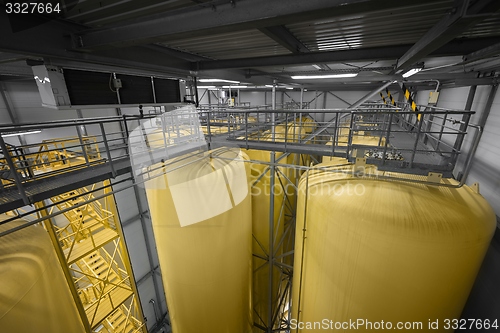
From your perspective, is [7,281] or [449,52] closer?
[7,281]

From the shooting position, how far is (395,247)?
2656 millimetres

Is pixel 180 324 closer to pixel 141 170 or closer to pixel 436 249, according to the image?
pixel 141 170

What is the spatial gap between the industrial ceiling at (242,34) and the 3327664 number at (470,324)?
12.3ft

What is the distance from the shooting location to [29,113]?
7367 mm

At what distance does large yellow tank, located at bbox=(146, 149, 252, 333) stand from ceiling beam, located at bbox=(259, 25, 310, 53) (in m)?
2.27

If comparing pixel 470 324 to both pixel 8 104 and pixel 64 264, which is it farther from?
pixel 8 104

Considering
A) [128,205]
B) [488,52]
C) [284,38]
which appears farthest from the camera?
[128,205]

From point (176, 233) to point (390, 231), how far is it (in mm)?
3444

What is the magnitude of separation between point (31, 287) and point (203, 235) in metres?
2.27

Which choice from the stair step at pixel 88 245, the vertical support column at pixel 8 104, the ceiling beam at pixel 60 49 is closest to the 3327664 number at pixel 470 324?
the ceiling beam at pixel 60 49

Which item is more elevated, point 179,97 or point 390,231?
point 179,97

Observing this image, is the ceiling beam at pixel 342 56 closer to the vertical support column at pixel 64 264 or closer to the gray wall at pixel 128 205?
the vertical support column at pixel 64 264

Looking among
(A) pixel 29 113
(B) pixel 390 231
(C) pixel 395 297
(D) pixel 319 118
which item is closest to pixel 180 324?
(C) pixel 395 297

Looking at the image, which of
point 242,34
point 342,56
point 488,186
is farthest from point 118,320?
point 488,186
